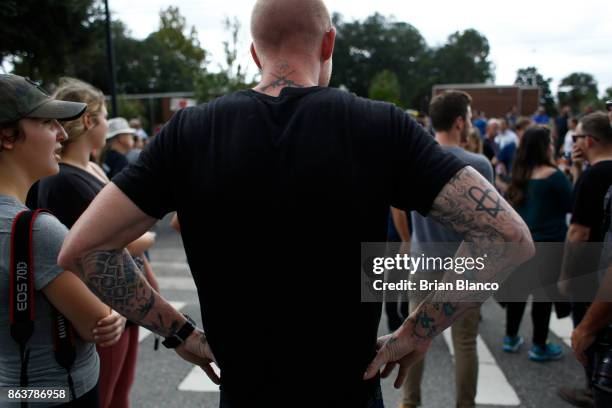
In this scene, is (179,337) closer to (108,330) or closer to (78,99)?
(108,330)

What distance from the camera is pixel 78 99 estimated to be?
278cm

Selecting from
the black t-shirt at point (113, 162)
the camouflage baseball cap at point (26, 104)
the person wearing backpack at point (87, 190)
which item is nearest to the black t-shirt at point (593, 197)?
the person wearing backpack at point (87, 190)

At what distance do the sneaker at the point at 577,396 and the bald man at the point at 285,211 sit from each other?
289 centimetres

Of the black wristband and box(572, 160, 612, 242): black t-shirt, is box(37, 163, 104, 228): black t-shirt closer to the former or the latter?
the black wristband

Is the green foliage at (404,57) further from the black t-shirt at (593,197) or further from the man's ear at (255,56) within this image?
the man's ear at (255,56)

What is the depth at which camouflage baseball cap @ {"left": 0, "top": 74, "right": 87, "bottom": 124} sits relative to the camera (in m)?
1.84

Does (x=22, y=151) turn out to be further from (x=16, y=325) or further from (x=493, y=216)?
(x=493, y=216)

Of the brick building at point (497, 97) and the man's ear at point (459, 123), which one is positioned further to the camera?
the brick building at point (497, 97)

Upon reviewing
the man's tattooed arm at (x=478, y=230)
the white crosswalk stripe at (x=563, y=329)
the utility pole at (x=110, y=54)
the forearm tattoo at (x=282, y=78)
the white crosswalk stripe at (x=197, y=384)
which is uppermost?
the utility pole at (x=110, y=54)

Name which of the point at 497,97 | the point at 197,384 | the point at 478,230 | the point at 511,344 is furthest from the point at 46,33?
the point at 497,97

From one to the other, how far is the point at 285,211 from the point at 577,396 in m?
3.43

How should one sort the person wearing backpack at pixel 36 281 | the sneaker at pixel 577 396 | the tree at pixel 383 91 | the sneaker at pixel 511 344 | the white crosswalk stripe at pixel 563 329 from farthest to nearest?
the tree at pixel 383 91
the white crosswalk stripe at pixel 563 329
the sneaker at pixel 511 344
the sneaker at pixel 577 396
the person wearing backpack at pixel 36 281

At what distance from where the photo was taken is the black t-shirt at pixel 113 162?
665 cm

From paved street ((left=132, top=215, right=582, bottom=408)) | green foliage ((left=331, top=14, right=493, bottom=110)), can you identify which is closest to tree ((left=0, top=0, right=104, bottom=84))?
paved street ((left=132, top=215, right=582, bottom=408))
